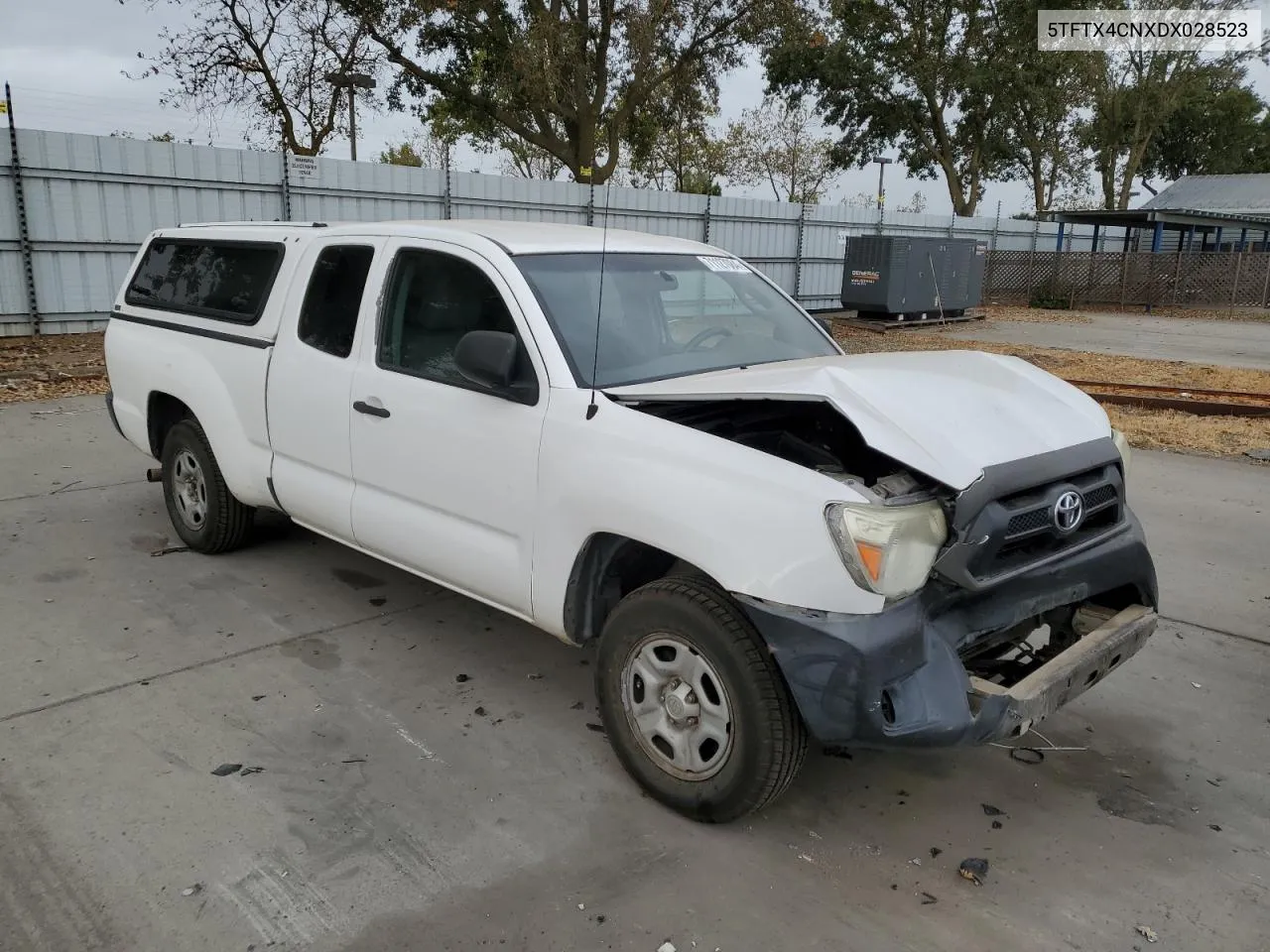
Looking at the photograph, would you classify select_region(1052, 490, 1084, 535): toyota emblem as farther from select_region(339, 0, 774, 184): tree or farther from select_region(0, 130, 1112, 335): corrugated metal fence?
select_region(339, 0, 774, 184): tree

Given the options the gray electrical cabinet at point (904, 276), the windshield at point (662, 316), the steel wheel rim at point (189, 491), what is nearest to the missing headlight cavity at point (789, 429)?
the windshield at point (662, 316)

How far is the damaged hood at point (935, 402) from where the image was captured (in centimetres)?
285

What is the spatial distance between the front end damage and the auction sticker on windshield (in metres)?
1.18

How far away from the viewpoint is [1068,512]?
3086mm

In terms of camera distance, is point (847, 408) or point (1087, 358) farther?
point (1087, 358)

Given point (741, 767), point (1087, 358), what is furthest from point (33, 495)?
point (1087, 358)

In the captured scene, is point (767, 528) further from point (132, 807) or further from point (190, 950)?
point (132, 807)

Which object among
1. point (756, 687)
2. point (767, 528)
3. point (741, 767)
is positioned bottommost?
point (741, 767)

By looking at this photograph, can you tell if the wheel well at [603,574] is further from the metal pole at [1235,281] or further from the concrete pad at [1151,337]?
the metal pole at [1235,281]

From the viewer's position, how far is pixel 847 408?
2889 mm

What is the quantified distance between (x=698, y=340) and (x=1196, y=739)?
2453 mm

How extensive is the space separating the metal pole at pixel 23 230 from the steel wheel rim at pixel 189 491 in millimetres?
9458

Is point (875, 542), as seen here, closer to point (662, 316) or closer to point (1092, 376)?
point (662, 316)

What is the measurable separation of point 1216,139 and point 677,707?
61.4 metres
